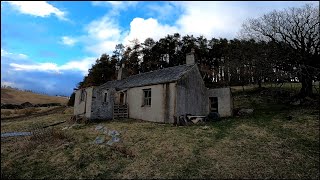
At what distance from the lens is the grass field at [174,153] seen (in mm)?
11805

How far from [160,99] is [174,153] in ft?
33.9

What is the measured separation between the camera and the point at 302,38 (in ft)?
86.8

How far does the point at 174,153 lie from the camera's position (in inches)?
546

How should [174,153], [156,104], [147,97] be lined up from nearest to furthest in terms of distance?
[174,153] → [156,104] → [147,97]

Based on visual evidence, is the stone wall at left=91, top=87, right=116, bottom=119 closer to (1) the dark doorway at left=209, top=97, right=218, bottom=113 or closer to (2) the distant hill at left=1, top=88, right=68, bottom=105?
(1) the dark doorway at left=209, top=97, right=218, bottom=113

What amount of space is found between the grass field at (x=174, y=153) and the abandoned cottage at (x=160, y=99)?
3972 millimetres

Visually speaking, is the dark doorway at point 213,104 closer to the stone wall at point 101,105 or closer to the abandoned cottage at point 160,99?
the abandoned cottage at point 160,99

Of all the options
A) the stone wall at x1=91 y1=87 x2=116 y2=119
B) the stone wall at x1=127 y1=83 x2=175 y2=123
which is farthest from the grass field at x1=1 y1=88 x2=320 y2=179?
the stone wall at x1=91 y1=87 x2=116 y2=119

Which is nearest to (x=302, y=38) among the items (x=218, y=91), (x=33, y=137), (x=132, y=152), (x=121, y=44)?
(x=218, y=91)

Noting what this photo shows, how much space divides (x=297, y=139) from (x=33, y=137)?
17.5 metres

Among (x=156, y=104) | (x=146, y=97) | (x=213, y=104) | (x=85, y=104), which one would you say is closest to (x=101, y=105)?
(x=85, y=104)

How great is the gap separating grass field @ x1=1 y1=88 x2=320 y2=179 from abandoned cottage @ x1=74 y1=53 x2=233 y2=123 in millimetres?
3972

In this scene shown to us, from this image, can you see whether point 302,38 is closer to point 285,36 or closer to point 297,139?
point 285,36

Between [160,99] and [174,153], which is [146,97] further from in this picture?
[174,153]
